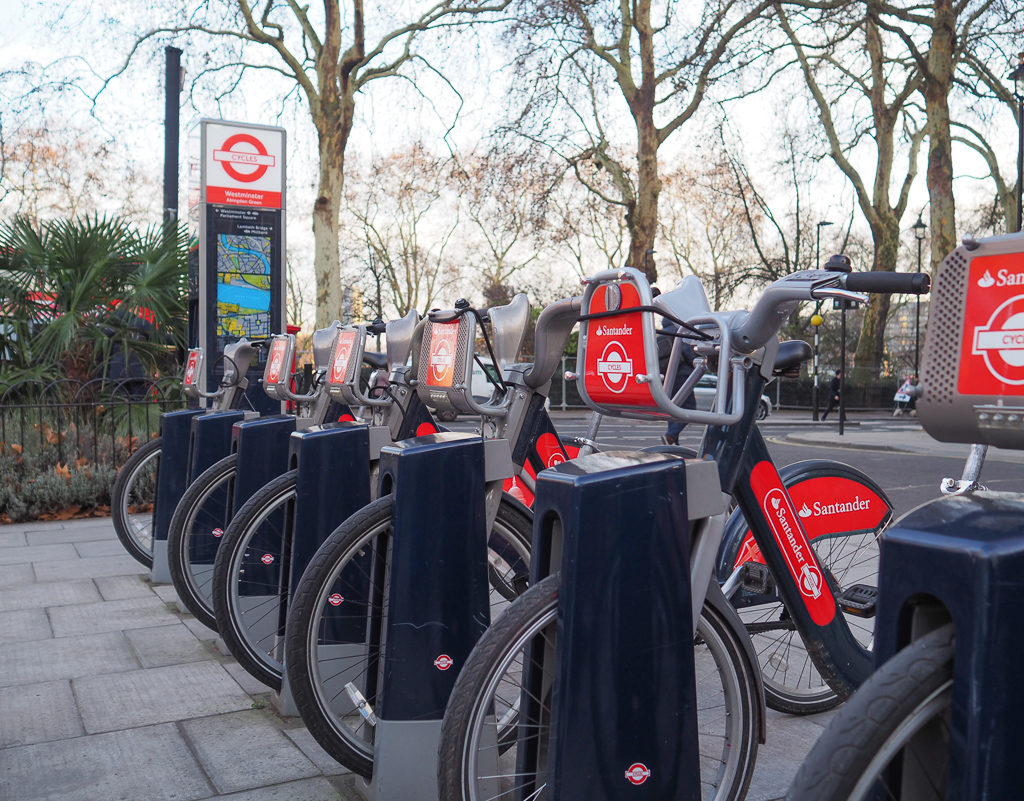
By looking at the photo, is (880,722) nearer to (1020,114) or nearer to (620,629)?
(620,629)

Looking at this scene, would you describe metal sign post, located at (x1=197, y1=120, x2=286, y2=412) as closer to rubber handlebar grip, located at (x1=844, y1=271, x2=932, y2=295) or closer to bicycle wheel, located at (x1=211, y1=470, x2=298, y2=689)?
bicycle wheel, located at (x1=211, y1=470, x2=298, y2=689)

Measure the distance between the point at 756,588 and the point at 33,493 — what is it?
261 inches

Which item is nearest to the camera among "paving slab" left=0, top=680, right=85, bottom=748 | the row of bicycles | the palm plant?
the row of bicycles

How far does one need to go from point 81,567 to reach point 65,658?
1.98 m

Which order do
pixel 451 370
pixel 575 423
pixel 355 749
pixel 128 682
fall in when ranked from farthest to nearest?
1. pixel 575 423
2. pixel 128 682
3. pixel 451 370
4. pixel 355 749

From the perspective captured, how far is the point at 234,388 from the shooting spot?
5906 millimetres

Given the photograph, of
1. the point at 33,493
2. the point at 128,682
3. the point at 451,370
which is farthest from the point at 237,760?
the point at 33,493

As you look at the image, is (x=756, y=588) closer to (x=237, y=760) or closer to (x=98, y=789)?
(x=237, y=760)

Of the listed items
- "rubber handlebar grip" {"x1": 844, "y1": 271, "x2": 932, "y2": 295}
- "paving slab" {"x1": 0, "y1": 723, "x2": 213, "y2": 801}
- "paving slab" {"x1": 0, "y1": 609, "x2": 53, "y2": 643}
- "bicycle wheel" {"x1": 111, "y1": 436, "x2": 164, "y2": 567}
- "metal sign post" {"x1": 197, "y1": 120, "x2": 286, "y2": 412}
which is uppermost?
"metal sign post" {"x1": 197, "y1": 120, "x2": 286, "y2": 412}

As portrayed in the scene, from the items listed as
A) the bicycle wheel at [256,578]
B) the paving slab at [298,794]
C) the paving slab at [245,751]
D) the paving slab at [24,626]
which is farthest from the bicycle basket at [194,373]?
the paving slab at [298,794]

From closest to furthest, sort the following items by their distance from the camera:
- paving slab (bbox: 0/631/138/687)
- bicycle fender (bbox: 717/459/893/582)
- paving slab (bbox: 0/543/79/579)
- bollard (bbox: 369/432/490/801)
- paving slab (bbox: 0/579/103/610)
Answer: bollard (bbox: 369/432/490/801) < bicycle fender (bbox: 717/459/893/582) < paving slab (bbox: 0/631/138/687) < paving slab (bbox: 0/579/103/610) < paving slab (bbox: 0/543/79/579)

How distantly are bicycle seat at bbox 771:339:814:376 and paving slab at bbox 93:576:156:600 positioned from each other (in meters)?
3.84

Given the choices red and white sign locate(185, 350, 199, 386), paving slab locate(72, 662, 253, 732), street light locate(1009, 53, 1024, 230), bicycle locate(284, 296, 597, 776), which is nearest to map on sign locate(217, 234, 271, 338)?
red and white sign locate(185, 350, 199, 386)

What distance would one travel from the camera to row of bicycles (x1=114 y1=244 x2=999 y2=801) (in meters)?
2.14
